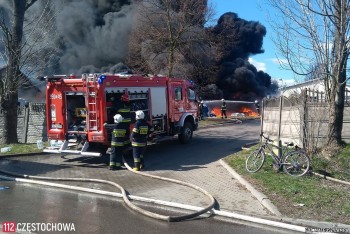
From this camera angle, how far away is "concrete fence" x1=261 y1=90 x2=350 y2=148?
9.35m

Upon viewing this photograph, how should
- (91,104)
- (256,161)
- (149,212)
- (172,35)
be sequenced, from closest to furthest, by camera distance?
1. (149,212)
2. (256,161)
3. (91,104)
4. (172,35)

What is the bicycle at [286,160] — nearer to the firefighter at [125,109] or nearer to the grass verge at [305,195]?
the grass verge at [305,195]

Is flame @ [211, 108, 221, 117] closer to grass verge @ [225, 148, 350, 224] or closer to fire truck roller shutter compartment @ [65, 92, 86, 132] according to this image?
fire truck roller shutter compartment @ [65, 92, 86, 132]

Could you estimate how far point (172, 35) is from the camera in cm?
2250

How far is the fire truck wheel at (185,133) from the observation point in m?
14.2

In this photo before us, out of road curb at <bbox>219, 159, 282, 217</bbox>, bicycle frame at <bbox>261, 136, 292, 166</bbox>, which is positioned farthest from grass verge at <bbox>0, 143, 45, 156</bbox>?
bicycle frame at <bbox>261, 136, 292, 166</bbox>

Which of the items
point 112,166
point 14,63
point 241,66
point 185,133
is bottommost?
point 112,166

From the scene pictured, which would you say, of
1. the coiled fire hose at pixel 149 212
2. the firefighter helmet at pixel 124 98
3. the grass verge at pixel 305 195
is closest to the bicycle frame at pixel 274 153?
the grass verge at pixel 305 195

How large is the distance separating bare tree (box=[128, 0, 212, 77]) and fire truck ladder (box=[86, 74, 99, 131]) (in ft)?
38.4

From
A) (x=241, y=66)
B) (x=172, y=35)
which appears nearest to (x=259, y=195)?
(x=172, y=35)

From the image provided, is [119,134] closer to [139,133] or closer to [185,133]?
[139,133]

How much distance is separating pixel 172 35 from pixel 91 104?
12889 millimetres

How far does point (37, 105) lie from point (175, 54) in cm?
1009

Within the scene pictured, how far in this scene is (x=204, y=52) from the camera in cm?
2661
